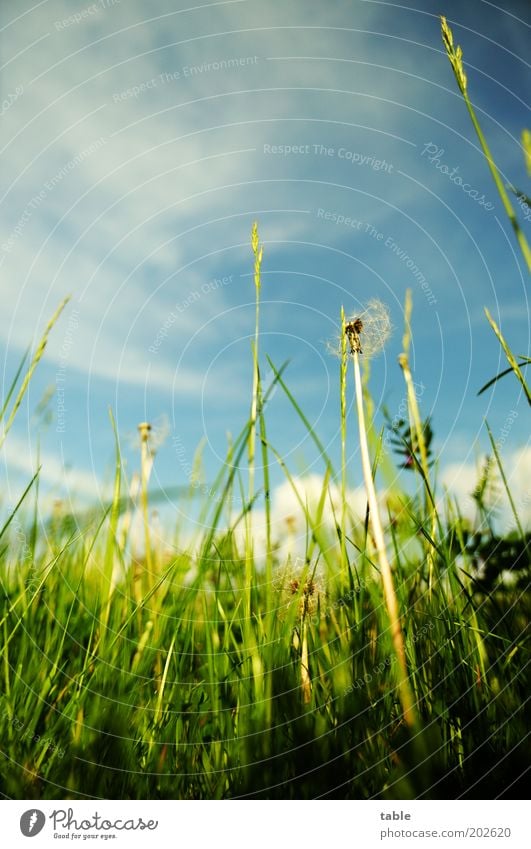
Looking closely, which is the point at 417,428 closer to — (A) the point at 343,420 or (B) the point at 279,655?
(A) the point at 343,420

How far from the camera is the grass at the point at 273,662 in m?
1.00

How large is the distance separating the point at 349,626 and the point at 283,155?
1.80 meters

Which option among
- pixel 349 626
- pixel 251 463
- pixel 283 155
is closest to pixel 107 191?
pixel 283 155

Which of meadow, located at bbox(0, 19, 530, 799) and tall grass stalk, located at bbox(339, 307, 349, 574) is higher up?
tall grass stalk, located at bbox(339, 307, 349, 574)

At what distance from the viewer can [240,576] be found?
1394 mm

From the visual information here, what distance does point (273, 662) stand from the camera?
1.13 m

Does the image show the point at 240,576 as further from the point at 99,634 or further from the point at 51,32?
the point at 51,32

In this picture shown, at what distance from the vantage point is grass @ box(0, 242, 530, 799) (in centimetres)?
100

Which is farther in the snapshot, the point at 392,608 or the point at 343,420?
A: the point at 343,420

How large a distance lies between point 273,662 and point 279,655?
0.02 metres

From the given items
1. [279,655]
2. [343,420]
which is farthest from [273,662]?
[343,420]

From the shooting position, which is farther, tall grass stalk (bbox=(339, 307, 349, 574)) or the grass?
tall grass stalk (bbox=(339, 307, 349, 574))

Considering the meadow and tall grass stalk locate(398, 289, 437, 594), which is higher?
tall grass stalk locate(398, 289, 437, 594)

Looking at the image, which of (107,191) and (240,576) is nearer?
(240,576)
